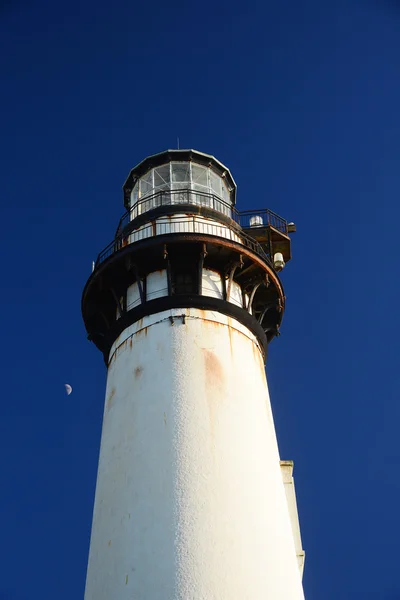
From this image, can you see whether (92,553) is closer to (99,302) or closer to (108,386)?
(108,386)

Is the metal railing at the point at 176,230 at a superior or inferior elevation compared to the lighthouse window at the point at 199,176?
inferior

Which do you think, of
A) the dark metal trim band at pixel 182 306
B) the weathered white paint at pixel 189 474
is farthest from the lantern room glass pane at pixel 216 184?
the weathered white paint at pixel 189 474

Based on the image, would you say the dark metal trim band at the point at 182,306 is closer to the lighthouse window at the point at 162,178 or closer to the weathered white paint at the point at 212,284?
the weathered white paint at the point at 212,284

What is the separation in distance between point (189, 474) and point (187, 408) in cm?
161

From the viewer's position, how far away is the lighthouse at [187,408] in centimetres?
1403

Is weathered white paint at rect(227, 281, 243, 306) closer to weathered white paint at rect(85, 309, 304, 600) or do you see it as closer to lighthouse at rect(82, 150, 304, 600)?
lighthouse at rect(82, 150, 304, 600)

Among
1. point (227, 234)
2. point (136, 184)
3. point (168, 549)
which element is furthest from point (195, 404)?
point (136, 184)

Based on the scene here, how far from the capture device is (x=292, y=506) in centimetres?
1884

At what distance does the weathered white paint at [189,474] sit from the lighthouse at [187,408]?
0.09 feet

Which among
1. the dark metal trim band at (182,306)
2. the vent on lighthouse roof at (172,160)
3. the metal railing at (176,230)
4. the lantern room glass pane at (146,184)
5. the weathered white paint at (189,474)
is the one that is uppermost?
the vent on lighthouse roof at (172,160)

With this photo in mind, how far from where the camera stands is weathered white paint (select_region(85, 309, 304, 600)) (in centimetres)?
1382

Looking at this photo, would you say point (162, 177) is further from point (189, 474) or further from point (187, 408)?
point (189, 474)

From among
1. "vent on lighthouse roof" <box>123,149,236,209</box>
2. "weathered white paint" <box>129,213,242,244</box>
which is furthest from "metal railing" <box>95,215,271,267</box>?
"vent on lighthouse roof" <box>123,149,236,209</box>

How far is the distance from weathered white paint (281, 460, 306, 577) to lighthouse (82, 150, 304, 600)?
0.11 ft
